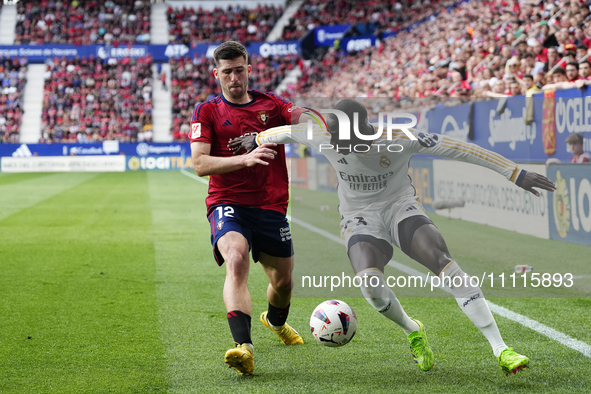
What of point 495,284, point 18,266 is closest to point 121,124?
point 18,266

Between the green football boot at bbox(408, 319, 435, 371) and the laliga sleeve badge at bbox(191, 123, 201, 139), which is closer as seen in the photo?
the green football boot at bbox(408, 319, 435, 371)

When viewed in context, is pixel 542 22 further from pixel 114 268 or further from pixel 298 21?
pixel 298 21

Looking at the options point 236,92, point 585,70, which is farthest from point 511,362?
point 585,70

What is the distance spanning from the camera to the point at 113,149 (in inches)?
1447

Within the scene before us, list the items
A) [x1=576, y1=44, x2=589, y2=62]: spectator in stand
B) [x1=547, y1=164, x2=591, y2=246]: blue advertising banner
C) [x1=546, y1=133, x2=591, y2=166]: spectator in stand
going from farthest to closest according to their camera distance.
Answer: [x1=576, y1=44, x2=589, y2=62]: spectator in stand
[x1=546, y1=133, x2=591, y2=166]: spectator in stand
[x1=547, y1=164, x2=591, y2=246]: blue advertising banner

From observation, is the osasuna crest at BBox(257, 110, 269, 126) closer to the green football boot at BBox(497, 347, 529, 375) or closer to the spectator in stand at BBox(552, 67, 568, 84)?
the green football boot at BBox(497, 347, 529, 375)

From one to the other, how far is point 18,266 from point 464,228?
212 inches

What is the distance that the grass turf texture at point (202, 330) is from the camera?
150 inches

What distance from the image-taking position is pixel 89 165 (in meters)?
35.8

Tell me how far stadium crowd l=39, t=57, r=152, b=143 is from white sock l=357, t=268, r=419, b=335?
35.4m

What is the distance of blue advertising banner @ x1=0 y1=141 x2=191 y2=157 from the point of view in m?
36.2

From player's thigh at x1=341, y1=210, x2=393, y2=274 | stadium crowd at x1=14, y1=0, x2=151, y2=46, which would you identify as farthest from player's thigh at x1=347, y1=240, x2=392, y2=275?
stadium crowd at x1=14, y1=0, x2=151, y2=46

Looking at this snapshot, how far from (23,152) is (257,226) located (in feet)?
115

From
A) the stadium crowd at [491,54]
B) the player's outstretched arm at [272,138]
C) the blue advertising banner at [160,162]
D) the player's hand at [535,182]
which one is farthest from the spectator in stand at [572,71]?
the blue advertising banner at [160,162]
